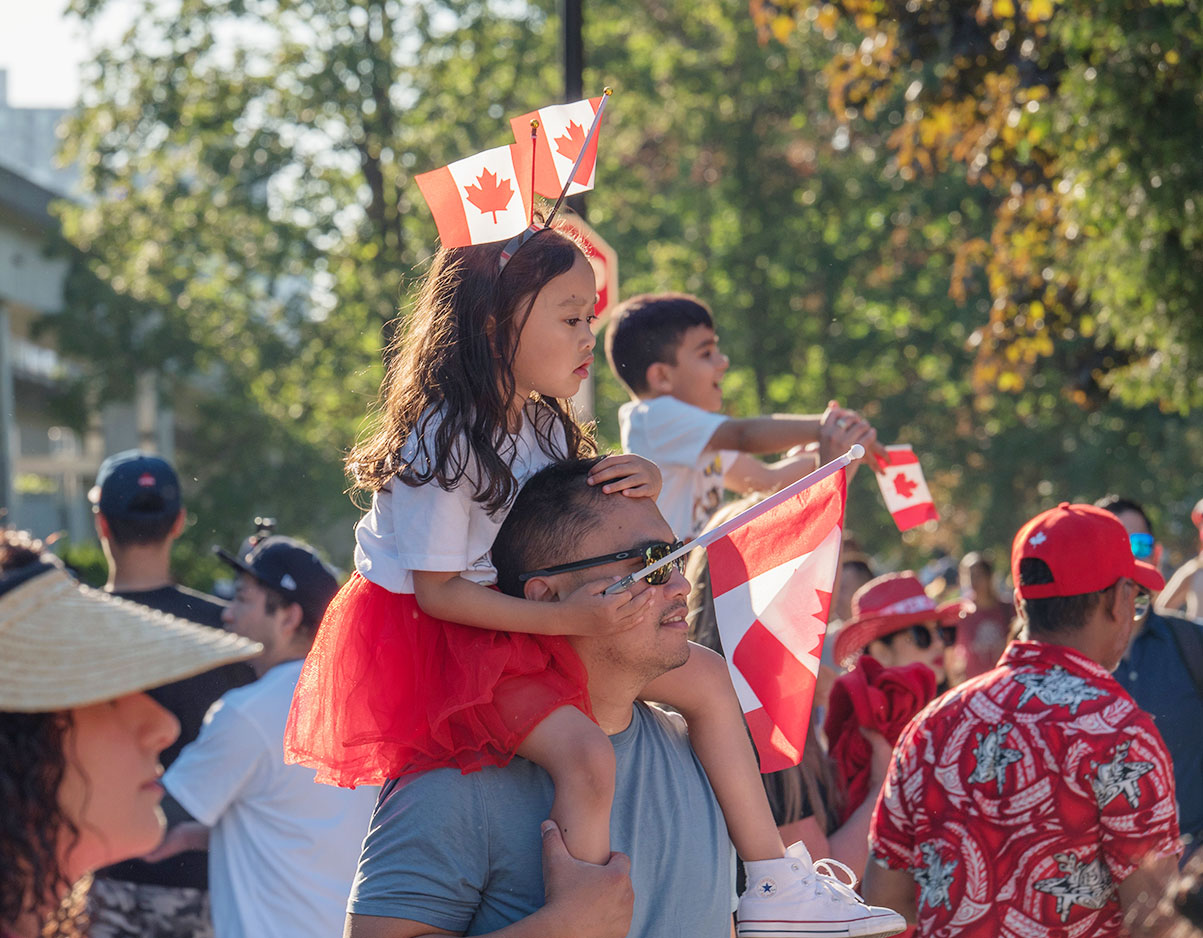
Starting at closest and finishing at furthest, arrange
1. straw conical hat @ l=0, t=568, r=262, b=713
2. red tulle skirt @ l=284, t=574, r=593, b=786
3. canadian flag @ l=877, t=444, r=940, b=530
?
1. straw conical hat @ l=0, t=568, r=262, b=713
2. red tulle skirt @ l=284, t=574, r=593, b=786
3. canadian flag @ l=877, t=444, r=940, b=530

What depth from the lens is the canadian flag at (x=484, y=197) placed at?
330 centimetres

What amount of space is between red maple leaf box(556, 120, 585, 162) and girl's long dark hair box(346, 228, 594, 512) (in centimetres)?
19

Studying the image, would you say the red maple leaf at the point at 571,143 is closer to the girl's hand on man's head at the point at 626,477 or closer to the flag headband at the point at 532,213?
the flag headband at the point at 532,213

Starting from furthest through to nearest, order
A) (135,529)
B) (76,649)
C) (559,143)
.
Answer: (135,529)
(559,143)
(76,649)

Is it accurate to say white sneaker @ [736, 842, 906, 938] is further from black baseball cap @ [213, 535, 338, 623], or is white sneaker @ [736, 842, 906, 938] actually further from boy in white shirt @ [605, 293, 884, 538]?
black baseball cap @ [213, 535, 338, 623]

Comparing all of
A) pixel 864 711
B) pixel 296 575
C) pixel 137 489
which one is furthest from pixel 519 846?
pixel 137 489

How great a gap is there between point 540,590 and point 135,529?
10.2 feet

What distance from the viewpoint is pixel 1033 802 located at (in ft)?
11.8

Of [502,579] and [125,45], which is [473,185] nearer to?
[502,579]

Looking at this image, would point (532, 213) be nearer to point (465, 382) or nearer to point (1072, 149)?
point (465, 382)

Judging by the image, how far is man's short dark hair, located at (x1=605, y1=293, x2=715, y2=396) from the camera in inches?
206

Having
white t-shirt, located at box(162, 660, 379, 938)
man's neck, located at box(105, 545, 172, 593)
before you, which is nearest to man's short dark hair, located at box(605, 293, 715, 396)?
white t-shirt, located at box(162, 660, 379, 938)

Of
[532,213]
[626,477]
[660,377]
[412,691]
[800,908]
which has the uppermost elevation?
[532,213]

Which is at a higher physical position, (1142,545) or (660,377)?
(660,377)
